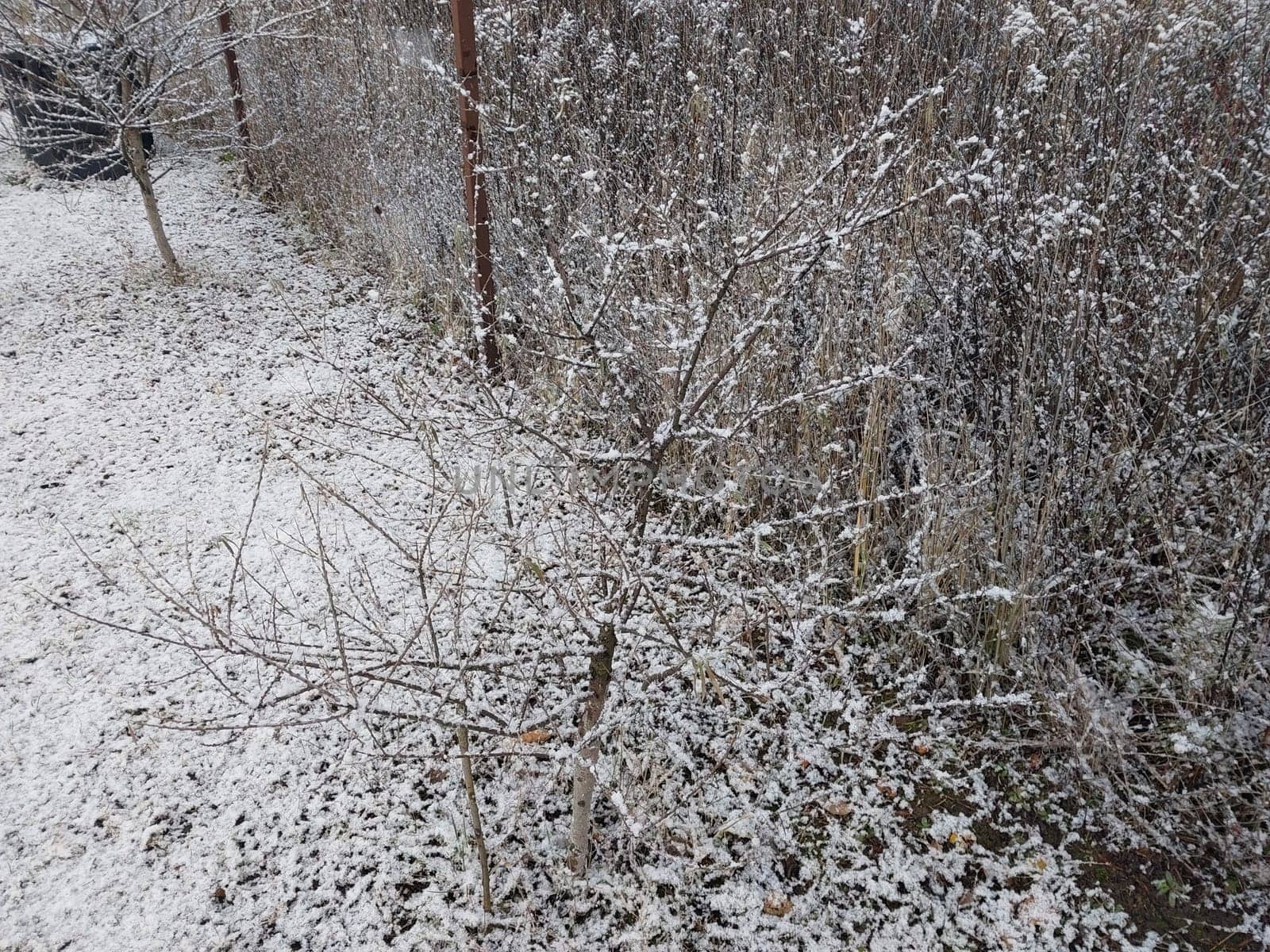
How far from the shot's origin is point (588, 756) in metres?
2.15

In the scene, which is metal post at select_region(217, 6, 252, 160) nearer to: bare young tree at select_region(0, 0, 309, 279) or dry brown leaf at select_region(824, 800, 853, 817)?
bare young tree at select_region(0, 0, 309, 279)

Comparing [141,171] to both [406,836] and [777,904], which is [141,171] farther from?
[777,904]

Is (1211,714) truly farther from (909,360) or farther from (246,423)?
(246,423)

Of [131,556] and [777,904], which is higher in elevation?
[131,556]

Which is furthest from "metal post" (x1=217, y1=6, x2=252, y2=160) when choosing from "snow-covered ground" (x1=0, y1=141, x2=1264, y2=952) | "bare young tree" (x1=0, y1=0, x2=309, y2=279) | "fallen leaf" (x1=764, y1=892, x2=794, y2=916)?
"fallen leaf" (x1=764, y1=892, x2=794, y2=916)

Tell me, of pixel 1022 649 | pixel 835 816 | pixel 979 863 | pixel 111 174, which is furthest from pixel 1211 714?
pixel 111 174

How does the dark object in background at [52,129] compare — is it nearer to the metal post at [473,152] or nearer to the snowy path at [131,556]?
the snowy path at [131,556]

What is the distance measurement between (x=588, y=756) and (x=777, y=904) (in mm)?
674

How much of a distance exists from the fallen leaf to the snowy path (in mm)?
1063

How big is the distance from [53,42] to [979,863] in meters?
6.82

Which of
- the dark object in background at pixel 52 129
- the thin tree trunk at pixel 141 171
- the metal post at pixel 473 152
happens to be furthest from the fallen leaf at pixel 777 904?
the dark object in background at pixel 52 129

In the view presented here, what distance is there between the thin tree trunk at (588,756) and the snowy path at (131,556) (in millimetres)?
564

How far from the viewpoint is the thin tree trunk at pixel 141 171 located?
547 centimetres

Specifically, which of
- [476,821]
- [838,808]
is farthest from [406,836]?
[838,808]
